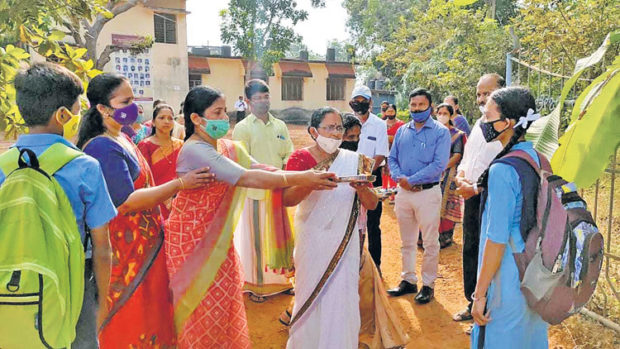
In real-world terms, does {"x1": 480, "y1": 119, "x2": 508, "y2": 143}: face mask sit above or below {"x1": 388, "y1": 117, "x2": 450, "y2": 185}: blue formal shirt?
above

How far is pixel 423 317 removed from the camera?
4.37m

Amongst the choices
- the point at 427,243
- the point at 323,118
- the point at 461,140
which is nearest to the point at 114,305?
the point at 323,118

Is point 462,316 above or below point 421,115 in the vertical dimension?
below

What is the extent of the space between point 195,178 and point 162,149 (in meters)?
1.54

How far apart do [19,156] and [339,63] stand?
2928 centimetres

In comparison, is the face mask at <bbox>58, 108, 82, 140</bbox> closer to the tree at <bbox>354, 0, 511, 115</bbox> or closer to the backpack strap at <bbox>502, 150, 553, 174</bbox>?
the backpack strap at <bbox>502, 150, 553, 174</bbox>

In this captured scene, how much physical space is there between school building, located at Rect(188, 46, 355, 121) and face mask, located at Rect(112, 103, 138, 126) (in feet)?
75.0

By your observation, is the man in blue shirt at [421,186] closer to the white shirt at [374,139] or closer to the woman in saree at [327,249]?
the white shirt at [374,139]

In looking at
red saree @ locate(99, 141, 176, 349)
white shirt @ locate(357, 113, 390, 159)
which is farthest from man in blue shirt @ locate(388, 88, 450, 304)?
red saree @ locate(99, 141, 176, 349)

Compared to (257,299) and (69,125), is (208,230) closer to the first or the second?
(69,125)

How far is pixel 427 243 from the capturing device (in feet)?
15.1

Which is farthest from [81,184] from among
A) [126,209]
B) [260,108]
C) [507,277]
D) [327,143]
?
[260,108]

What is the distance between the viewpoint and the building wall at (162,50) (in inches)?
818

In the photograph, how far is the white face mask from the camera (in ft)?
10.4
